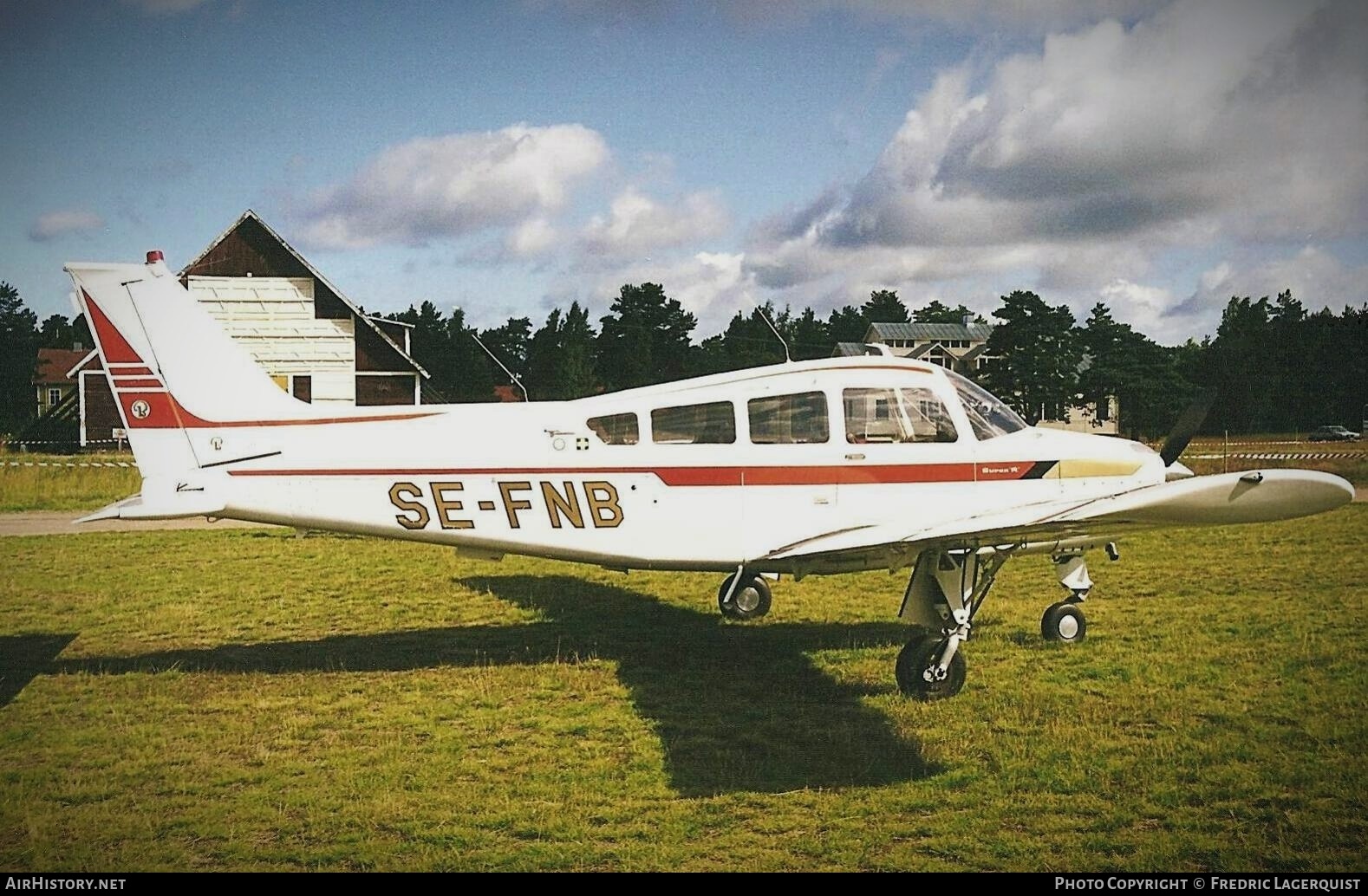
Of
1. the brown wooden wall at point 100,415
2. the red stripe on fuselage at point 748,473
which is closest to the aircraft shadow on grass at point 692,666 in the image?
the red stripe on fuselage at point 748,473

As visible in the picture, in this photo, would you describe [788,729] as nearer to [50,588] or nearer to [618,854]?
[618,854]

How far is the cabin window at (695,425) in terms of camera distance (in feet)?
25.8

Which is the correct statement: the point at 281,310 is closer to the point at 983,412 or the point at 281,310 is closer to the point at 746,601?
the point at 746,601

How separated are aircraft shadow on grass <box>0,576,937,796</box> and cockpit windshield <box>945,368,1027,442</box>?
95.0 inches

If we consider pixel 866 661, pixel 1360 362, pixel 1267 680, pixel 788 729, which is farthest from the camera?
pixel 1360 362

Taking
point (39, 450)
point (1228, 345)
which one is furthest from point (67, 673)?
point (1228, 345)

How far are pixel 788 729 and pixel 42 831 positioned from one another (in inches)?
174

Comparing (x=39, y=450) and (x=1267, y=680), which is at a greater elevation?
(x=39, y=450)

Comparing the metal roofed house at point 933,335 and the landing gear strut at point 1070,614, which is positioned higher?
the metal roofed house at point 933,335

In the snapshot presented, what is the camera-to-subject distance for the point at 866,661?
8.60m

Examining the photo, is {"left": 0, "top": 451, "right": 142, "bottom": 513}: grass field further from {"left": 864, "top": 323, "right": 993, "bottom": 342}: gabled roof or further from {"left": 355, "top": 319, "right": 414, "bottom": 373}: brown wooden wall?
{"left": 864, "top": 323, "right": 993, "bottom": 342}: gabled roof

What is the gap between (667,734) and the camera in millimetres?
6695

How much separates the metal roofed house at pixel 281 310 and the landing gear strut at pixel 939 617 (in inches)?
540

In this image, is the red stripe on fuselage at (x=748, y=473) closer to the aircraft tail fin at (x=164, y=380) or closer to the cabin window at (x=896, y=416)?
the cabin window at (x=896, y=416)
